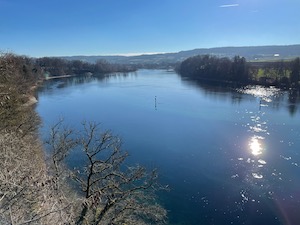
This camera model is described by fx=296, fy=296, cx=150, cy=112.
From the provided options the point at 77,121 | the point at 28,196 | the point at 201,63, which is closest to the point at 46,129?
the point at 77,121

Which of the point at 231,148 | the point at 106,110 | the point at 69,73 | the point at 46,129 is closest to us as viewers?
the point at 231,148

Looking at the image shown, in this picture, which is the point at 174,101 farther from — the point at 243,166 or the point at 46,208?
the point at 46,208

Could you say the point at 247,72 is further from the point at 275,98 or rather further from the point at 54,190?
the point at 54,190

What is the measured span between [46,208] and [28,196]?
0.47 metres

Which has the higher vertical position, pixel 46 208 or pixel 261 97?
pixel 46 208

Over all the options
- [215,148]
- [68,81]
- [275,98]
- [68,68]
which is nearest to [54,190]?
[215,148]

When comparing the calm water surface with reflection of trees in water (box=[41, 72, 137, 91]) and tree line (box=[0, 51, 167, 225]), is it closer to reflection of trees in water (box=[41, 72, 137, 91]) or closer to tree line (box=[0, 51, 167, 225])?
tree line (box=[0, 51, 167, 225])

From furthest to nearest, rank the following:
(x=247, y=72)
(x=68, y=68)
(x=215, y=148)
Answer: (x=68, y=68) < (x=247, y=72) < (x=215, y=148)

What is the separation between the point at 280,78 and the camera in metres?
53.8

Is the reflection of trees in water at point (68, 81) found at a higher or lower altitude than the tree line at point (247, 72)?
lower

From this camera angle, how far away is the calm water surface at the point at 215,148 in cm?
1364

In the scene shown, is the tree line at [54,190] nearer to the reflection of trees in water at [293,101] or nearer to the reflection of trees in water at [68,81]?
the reflection of trees in water at [293,101]

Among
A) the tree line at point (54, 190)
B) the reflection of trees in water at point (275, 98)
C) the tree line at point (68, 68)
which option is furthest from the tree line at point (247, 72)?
the tree line at point (54, 190)

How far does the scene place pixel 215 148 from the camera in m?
20.9
